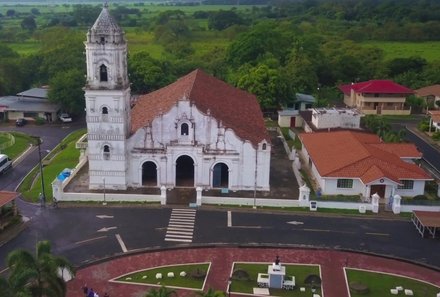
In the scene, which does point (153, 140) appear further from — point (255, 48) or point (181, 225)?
point (255, 48)

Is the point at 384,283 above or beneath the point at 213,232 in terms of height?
beneath

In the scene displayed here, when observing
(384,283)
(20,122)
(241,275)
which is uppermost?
(20,122)

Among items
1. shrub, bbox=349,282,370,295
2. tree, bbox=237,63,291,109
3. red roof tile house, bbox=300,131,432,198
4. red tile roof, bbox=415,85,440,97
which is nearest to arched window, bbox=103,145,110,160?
red roof tile house, bbox=300,131,432,198

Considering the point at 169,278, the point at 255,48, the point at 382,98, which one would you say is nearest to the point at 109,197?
the point at 169,278

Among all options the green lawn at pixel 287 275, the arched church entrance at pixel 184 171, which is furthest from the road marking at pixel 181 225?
the green lawn at pixel 287 275

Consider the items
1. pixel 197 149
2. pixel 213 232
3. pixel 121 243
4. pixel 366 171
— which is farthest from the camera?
pixel 197 149

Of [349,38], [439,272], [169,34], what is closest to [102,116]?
[439,272]
